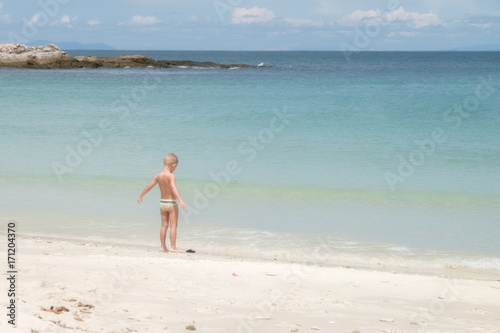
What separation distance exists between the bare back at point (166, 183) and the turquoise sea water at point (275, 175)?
1.18 meters

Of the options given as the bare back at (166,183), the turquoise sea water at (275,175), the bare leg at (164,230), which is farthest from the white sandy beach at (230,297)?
the turquoise sea water at (275,175)

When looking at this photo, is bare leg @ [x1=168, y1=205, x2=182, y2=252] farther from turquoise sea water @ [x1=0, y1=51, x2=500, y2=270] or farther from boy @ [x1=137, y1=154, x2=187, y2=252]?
turquoise sea water @ [x1=0, y1=51, x2=500, y2=270]

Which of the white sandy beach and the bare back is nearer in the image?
the white sandy beach

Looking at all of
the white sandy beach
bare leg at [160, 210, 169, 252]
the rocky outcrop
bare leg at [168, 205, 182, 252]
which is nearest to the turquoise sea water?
bare leg at [168, 205, 182, 252]

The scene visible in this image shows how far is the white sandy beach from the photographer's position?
5.18 meters

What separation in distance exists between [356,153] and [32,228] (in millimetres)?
10356

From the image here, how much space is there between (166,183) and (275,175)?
668cm

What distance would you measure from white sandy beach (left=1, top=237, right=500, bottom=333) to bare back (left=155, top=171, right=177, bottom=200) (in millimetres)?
1066

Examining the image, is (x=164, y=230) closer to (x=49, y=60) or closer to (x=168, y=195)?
(x=168, y=195)

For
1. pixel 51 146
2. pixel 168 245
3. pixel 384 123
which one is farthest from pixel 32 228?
pixel 384 123

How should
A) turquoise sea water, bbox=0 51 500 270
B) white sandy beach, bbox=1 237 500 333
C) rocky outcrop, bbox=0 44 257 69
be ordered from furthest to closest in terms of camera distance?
rocky outcrop, bbox=0 44 257 69, turquoise sea water, bbox=0 51 500 270, white sandy beach, bbox=1 237 500 333

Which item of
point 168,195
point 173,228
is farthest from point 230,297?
point 168,195

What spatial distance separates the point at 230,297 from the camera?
5938 millimetres

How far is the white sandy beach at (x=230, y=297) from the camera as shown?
17.0 ft
